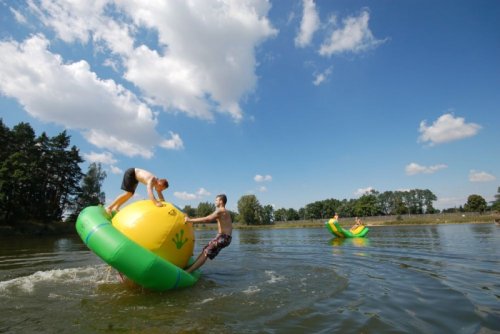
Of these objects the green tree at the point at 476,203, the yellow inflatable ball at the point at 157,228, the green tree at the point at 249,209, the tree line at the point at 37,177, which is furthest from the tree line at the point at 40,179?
the green tree at the point at 476,203

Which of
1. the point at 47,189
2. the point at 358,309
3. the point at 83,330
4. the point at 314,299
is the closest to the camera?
the point at 83,330

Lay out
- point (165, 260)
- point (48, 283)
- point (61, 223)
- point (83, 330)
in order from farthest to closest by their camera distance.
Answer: point (61, 223) < point (48, 283) < point (165, 260) < point (83, 330)

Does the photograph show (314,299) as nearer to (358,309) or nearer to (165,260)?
(358,309)

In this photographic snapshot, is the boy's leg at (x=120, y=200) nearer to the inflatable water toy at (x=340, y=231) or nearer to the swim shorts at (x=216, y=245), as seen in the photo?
the swim shorts at (x=216, y=245)

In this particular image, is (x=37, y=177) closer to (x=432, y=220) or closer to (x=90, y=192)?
(x=90, y=192)

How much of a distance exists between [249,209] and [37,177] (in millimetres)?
63713

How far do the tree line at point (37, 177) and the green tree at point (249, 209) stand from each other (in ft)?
164

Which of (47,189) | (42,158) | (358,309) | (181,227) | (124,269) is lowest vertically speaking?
(358,309)

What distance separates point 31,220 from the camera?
4294 cm

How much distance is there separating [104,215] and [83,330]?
3.06 metres

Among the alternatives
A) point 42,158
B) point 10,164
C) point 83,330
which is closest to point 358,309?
point 83,330

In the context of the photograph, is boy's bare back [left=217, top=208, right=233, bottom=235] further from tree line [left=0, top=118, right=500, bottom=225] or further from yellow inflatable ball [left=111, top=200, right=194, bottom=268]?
tree line [left=0, top=118, right=500, bottom=225]

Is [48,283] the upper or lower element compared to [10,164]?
lower

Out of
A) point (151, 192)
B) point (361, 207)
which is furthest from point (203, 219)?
point (361, 207)
